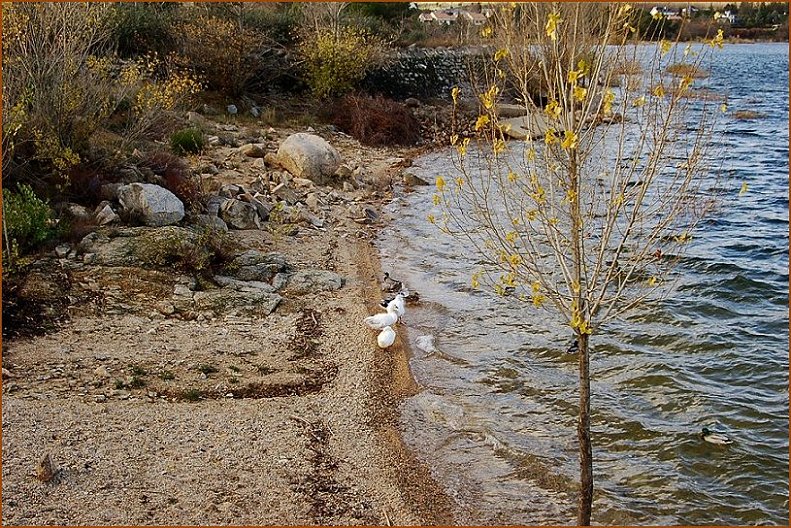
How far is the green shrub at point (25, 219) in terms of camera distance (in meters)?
10.1

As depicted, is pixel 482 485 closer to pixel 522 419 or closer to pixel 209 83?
pixel 522 419

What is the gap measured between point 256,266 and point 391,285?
2.44m

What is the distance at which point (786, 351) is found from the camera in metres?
10.6

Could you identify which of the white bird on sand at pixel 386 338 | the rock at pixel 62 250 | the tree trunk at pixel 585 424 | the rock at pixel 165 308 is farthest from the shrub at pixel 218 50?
the tree trunk at pixel 585 424

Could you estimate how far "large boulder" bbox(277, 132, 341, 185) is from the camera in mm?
18281

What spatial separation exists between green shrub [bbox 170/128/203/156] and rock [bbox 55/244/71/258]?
663cm

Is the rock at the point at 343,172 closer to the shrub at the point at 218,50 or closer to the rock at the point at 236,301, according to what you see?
the shrub at the point at 218,50

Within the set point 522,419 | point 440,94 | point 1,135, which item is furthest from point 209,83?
point 522,419

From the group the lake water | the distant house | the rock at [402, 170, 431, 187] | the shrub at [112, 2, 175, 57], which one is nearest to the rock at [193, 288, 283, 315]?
the lake water

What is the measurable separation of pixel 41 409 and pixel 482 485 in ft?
16.0

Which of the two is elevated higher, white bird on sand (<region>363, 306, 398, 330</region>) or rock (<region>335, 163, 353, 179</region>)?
white bird on sand (<region>363, 306, 398, 330</region>)

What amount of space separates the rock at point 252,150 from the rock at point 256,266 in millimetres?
6918

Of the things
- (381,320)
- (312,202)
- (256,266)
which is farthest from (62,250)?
(312,202)

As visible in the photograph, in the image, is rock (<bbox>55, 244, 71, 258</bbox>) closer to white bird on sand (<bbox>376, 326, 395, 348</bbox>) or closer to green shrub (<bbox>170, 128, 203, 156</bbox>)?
white bird on sand (<bbox>376, 326, 395, 348</bbox>)
